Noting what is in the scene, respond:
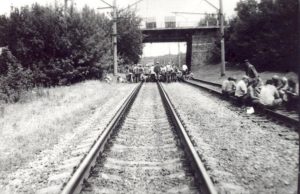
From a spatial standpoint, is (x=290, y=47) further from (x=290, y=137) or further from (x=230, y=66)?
(x=290, y=137)

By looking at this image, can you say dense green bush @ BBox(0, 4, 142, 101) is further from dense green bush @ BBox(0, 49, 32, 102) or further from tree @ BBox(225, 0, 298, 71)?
tree @ BBox(225, 0, 298, 71)

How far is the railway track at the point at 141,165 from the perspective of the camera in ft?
19.1

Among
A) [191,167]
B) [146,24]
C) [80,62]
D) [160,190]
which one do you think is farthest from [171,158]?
[146,24]

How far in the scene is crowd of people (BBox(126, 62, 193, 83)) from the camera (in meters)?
37.1

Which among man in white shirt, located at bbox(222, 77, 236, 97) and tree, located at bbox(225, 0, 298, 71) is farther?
tree, located at bbox(225, 0, 298, 71)

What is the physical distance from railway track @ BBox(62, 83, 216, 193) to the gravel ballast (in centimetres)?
30

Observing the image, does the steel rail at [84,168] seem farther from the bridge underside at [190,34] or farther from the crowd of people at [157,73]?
the bridge underside at [190,34]

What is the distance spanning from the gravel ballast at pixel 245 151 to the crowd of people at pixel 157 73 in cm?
2356

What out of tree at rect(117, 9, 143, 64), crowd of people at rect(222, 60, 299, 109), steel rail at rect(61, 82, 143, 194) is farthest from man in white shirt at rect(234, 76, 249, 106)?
tree at rect(117, 9, 143, 64)

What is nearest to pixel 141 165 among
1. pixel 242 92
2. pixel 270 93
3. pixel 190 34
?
pixel 270 93

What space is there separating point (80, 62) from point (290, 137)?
22.5m

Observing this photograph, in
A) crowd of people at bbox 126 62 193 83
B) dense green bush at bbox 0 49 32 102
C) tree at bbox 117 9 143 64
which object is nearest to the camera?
dense green bush at bbox 0 49 32 102

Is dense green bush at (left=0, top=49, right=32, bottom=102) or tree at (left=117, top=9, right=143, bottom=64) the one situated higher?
tree at (left=117, top=9, right=143, bottom=64)

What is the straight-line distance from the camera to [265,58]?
39.2 metres
